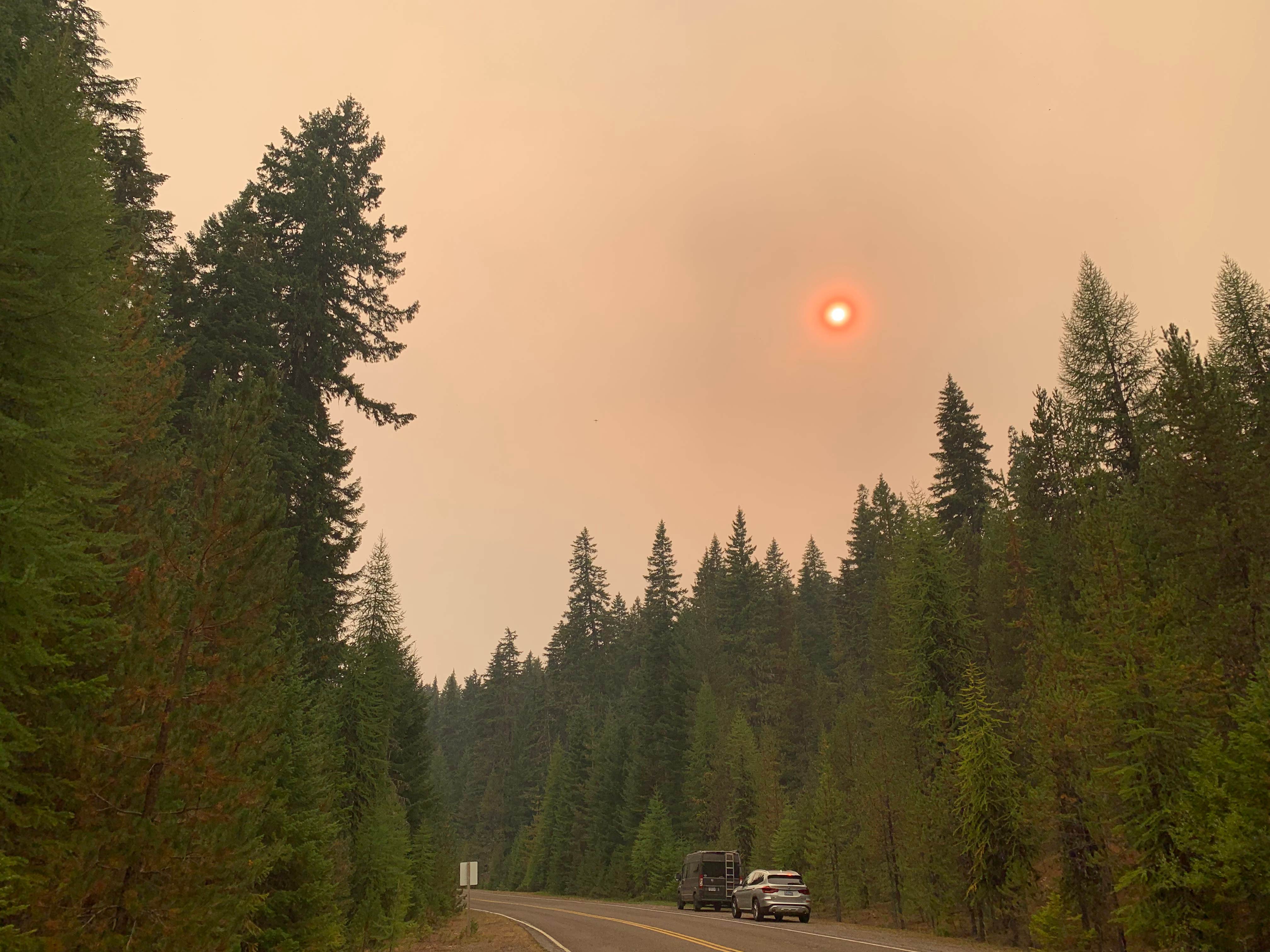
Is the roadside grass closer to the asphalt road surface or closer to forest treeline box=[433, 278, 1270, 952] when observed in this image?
the asphalt road surface

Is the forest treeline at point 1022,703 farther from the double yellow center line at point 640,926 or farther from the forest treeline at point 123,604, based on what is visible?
the forest treeline at point 123,604

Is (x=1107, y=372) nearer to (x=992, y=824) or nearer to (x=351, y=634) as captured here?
(x=992, y=824)

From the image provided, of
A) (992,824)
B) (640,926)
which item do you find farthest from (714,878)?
(992,824)

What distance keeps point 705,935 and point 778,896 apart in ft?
21.5

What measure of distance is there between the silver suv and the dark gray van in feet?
22.1

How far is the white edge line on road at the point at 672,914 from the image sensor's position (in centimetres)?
1878

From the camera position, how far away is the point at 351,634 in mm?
29000

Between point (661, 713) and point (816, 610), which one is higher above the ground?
point (816, 610)

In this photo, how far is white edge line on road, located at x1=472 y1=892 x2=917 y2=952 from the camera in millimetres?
18781

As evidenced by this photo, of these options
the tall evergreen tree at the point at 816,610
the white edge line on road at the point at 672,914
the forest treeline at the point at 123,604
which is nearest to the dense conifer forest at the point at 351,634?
the forest treeline at the point at 123,604

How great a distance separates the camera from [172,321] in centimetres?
1997

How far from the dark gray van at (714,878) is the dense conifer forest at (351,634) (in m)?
3.58

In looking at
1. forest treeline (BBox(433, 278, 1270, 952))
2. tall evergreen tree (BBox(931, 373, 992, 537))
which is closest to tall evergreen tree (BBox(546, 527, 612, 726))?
forest treeline (BBox(433, 278, 1270, 952))

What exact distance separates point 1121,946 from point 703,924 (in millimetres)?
12418
